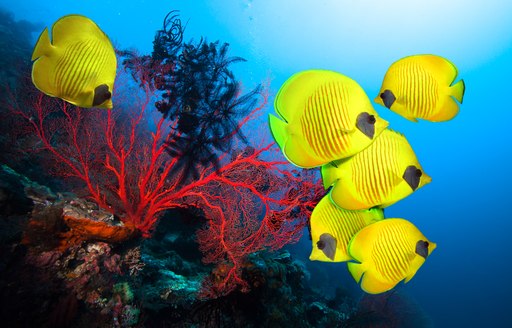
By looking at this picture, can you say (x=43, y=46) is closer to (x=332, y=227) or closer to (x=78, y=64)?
(x=78, y=64)

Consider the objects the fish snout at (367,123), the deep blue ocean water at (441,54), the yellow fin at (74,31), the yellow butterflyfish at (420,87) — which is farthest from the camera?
the deep blue ocean water at (441,54)

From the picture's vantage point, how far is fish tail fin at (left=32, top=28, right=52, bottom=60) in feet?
4.73

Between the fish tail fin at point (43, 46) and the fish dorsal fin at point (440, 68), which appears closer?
the fish tail fin at point (43, 46)

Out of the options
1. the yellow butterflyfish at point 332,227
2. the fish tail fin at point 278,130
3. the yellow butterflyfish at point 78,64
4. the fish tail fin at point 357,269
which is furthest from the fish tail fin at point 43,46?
the fish tail fin at point 357,269

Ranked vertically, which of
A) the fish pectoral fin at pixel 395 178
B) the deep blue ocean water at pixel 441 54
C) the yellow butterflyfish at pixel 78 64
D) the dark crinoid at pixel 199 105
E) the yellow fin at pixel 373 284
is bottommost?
the yellow fin at pixel 373 284

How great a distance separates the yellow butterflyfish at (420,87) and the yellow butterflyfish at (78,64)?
1.68m

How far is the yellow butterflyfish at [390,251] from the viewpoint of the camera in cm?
167

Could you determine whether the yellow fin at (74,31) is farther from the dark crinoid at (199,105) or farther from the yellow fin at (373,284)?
the dark crinoid at (199,105)

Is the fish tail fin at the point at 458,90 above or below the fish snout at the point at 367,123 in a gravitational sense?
above

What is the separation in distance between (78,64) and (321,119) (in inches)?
56.2

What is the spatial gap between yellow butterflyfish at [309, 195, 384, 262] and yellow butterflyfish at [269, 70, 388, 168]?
Answer: 0.77 metres

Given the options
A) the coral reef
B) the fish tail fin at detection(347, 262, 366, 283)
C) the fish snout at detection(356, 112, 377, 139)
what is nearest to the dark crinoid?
the coral reef

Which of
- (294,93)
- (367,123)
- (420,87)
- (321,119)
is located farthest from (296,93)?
(420,87)

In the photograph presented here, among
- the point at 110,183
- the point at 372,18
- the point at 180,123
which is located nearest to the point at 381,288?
the point at 180,123
